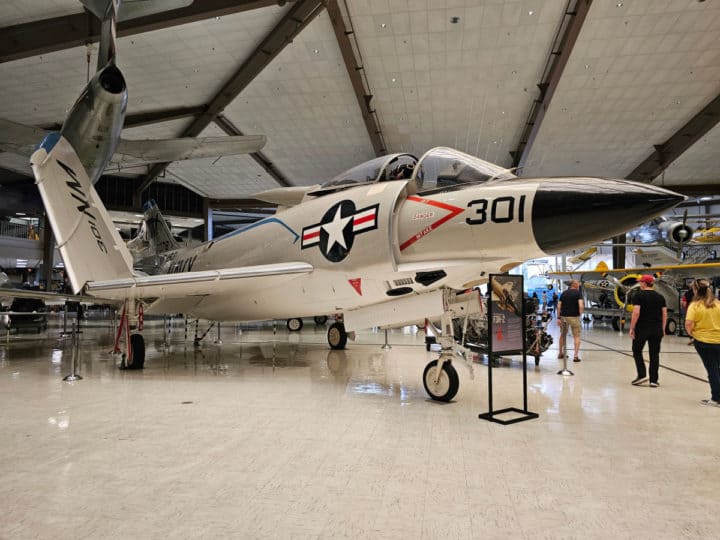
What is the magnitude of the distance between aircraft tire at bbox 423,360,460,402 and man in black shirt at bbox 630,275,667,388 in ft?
9.82

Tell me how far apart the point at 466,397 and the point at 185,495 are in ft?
12.7

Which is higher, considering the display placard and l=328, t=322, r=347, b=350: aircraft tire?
the display placard

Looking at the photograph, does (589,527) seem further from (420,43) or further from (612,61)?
(612,61)

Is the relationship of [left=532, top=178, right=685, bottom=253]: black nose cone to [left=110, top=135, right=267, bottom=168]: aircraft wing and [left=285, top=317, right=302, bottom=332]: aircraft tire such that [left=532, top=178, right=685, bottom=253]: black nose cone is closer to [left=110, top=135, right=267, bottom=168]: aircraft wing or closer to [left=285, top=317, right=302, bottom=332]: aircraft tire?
[left=110, top=135, right=267, bottom=168]: aircraft wing

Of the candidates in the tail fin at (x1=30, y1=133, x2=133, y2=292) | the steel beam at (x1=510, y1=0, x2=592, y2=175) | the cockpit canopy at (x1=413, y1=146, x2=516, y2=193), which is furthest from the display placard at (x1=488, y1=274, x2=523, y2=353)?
the tail fin at (x1=30, y1=133, x2=133, y2=292)

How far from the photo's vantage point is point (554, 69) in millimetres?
13445

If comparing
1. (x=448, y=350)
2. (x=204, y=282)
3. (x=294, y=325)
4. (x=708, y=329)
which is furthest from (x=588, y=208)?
(x=294, y=325)

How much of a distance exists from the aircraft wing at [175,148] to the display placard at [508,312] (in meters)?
8.35

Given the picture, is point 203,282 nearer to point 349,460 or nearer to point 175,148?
point 349,460

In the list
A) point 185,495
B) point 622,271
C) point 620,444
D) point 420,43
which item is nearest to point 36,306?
point 420,43

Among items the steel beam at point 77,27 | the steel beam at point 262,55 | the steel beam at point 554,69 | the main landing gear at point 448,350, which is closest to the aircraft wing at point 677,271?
the steel beam at point 554,69

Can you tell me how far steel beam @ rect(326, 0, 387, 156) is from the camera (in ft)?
37.8

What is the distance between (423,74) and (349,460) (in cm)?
1340

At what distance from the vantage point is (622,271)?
17234 mm
